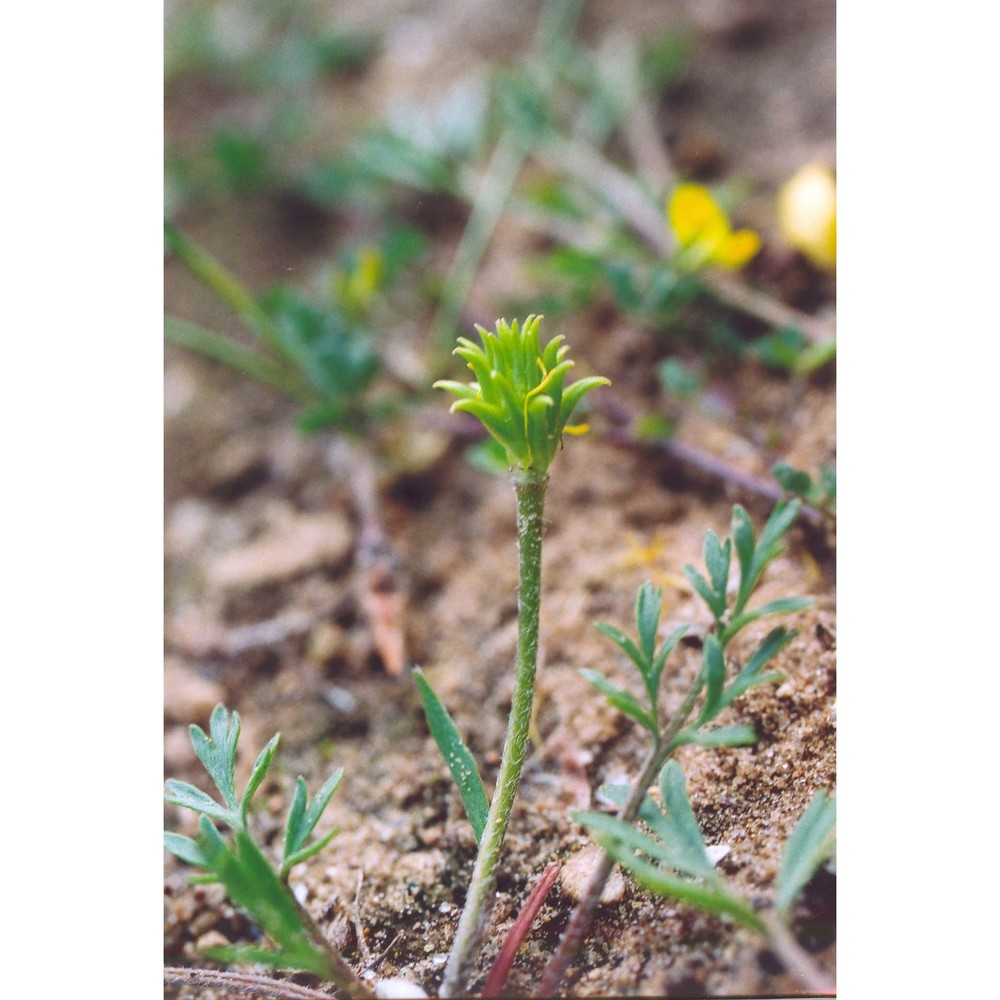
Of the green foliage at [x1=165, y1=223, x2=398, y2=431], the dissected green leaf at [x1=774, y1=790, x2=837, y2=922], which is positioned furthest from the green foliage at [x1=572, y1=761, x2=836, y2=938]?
the green foliage at [x1=165, y1=223, x2=398, y2=431]

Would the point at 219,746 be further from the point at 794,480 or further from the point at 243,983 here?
the point at 794,480

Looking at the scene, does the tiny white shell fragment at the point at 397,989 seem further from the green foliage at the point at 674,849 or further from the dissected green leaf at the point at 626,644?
the dissected green leaf at the point at 626,644

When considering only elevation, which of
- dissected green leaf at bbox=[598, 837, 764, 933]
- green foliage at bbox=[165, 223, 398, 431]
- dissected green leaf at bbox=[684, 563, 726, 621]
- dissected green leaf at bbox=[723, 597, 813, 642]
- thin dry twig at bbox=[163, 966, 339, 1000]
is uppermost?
green foliage at bbox=[165, 223, 398, 431]


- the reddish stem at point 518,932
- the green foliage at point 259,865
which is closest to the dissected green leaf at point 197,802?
the green foliage at point 259,865

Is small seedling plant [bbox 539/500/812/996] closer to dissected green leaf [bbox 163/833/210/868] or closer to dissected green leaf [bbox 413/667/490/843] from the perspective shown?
dissected green leaf [bbox 413/667/490/843]

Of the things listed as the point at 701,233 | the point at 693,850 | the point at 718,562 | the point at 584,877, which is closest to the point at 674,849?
the point at 693,850
